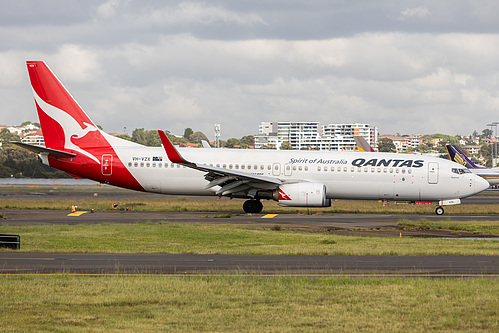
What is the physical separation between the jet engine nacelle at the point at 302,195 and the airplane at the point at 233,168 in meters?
0.16

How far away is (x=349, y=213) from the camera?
4106 centimetres

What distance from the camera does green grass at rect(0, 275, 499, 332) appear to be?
10922 millimetres

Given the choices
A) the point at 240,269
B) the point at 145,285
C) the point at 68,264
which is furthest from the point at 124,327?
the point at 68,264

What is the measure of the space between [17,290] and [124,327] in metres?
4.26

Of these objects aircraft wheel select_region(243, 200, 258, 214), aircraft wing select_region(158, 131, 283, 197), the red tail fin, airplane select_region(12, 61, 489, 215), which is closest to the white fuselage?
airplane select_region(12, 61, 489, 215)

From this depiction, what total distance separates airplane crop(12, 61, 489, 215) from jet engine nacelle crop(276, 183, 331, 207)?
0.52 feet

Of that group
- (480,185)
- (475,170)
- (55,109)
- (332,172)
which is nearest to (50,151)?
(55,109)

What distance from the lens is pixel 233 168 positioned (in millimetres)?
39406

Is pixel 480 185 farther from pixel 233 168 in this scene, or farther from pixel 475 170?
pixel 475 170

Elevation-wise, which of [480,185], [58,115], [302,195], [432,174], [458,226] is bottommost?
[458,226]

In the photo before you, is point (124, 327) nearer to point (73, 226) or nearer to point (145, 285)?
point (145, 285)

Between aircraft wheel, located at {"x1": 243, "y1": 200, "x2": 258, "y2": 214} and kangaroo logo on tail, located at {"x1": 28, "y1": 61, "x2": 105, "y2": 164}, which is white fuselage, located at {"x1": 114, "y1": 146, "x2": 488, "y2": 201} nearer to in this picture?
aircraft wheel, located at {"x1": 243, "y1": 200, "x2": 258, "y2": 214}

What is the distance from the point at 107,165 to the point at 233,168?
7863 millimetres

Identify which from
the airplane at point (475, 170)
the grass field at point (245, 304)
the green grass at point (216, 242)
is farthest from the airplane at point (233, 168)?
the airplane at point (475, 170)
